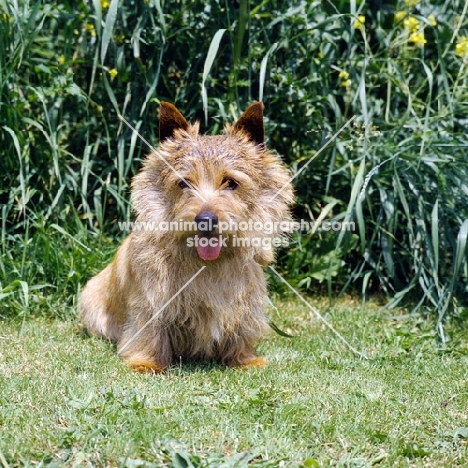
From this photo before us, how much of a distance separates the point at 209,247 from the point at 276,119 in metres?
2.12

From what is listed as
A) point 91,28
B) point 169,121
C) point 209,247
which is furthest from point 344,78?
point 209,247

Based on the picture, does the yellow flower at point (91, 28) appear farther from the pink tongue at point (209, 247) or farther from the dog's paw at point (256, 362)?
the dog's paw at point (256, 362)

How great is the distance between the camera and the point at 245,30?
5266 mm

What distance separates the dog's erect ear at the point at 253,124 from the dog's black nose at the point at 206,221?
666 mm

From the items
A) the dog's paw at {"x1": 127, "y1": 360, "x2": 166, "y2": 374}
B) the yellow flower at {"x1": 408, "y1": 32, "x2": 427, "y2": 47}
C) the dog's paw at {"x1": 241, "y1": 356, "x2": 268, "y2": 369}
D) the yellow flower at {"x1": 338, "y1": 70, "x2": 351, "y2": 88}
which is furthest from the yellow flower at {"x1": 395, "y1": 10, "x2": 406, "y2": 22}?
the dog's paw at {"x1": 127, "y1": 360, "x2": 166, "y2": 374}

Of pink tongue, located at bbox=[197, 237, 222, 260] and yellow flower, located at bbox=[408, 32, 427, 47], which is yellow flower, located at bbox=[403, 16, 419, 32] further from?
pink tongue, located at bbox=[197, 237, 222, 260]

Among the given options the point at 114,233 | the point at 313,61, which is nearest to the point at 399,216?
the point at 313,61

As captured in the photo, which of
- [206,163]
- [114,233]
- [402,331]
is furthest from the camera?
[114,233]

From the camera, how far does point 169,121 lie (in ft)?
12.9

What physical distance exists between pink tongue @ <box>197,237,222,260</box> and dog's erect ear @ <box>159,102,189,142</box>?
664 millimetres

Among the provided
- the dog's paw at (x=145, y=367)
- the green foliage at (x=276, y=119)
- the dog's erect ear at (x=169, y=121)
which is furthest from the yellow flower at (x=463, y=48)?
the dog's paw at (x=145, y=367)

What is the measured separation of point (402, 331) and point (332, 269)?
863mm

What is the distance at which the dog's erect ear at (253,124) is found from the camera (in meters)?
3.90

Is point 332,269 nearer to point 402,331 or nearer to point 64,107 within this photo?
point 402,331
